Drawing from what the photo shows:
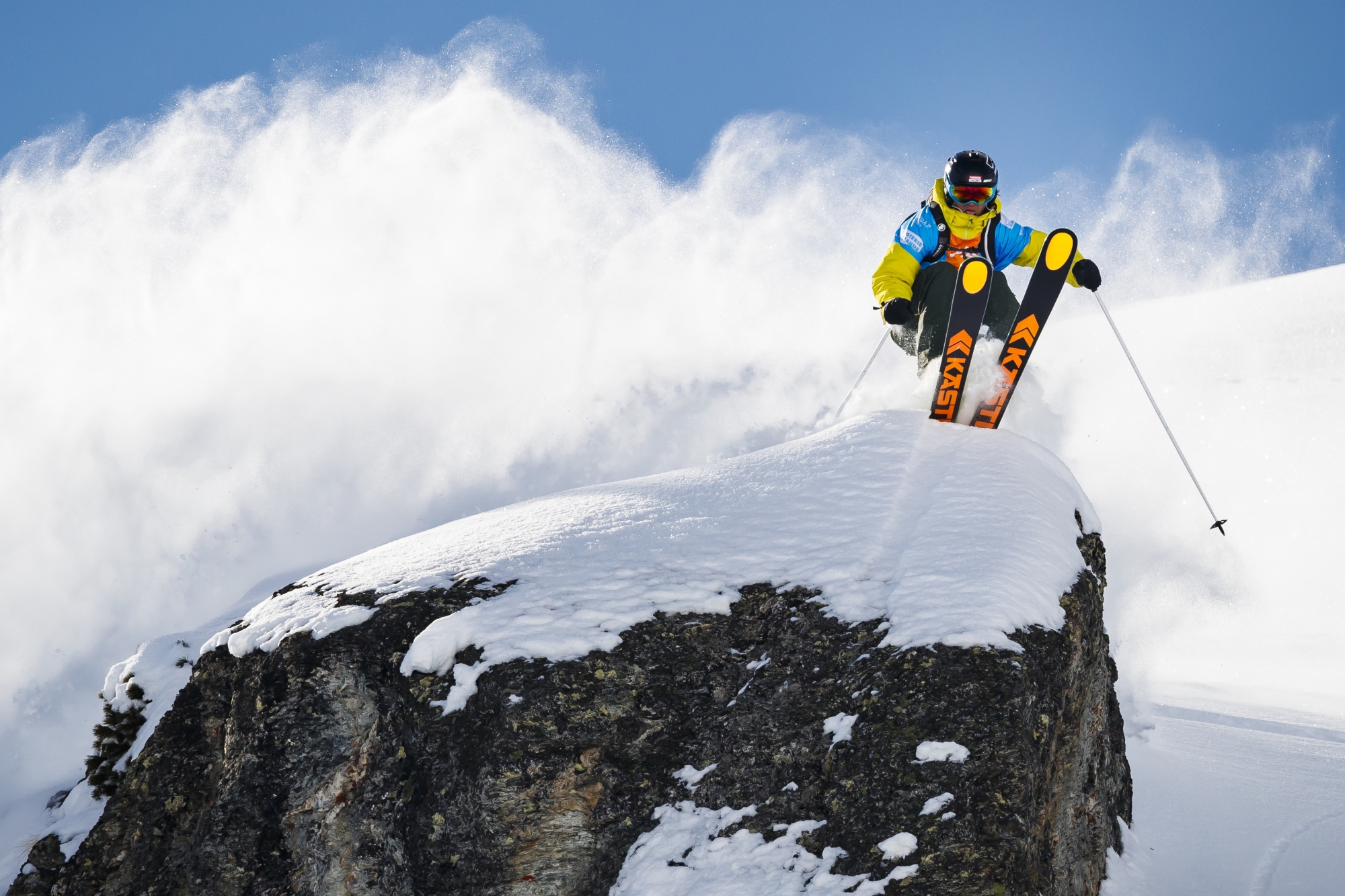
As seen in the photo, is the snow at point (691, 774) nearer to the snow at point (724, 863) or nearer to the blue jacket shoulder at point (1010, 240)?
the snow at point (724, 863)

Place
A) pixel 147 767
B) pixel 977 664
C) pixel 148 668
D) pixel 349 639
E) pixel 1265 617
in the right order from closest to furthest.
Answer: pixel 977 664 < pixel 349 639 < pixel 147 767 < pixel 148 668 < pixel 1265 617

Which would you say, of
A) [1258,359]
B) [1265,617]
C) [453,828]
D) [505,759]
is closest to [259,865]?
[453,828]

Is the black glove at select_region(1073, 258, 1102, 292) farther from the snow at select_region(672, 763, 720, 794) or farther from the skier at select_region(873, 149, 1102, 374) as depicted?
the snow at select_region(672, 763, 720, 794)

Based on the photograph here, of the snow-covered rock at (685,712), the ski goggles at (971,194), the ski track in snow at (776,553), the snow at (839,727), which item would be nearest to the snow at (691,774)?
the snow-covered rock at (685,712)

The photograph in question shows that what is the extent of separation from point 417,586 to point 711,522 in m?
2.12

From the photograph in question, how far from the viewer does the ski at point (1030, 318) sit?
21.1ft

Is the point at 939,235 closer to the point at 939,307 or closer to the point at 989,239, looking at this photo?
the point at 989,239

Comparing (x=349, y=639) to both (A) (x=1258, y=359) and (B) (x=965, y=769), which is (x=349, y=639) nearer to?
(B) (x=965, y=769)

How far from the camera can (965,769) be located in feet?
12.0

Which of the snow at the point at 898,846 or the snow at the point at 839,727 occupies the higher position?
the snow at the point at 839,727

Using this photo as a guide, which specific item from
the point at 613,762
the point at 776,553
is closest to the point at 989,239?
the point at 776,553

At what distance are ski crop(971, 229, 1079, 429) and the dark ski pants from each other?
10.5 inches

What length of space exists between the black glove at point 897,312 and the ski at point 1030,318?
0.87m

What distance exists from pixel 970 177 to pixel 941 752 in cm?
501
